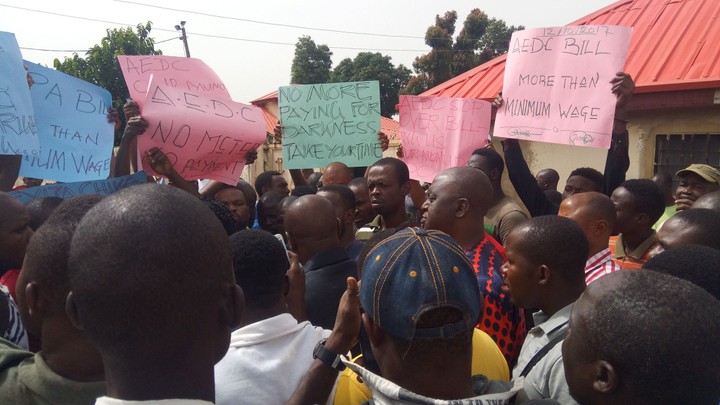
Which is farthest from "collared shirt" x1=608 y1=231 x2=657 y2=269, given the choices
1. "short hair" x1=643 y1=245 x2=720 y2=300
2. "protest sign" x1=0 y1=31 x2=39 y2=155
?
"protest sign" x1=0 y1=31 x2=39 y2=155

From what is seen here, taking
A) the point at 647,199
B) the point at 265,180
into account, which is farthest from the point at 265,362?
the point at 265,180

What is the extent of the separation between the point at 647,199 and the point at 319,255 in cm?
206

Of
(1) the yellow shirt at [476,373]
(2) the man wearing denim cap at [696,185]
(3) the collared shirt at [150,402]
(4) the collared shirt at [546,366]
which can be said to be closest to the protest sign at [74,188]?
(1) the yellow shirt at [476,373]

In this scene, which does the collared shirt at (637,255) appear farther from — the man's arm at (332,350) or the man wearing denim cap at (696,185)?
the man's arm at (332,350)

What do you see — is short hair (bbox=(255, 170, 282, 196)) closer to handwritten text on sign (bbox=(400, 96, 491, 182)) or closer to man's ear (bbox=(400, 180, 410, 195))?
handwritten text on sign (bbox=(400, 96, 491, 182))

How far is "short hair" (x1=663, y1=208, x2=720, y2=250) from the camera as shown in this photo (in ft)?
9.37

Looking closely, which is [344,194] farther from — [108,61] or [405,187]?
[108,61]

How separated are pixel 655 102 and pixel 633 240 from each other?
4903mm

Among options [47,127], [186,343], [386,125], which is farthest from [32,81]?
[386,125]

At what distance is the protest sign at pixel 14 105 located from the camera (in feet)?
13.5

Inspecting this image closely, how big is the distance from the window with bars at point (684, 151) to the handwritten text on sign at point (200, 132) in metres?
5.95

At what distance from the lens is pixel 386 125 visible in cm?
2633

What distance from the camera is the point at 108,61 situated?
78.5ft

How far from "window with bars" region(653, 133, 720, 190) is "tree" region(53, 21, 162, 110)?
20313 millimetres
